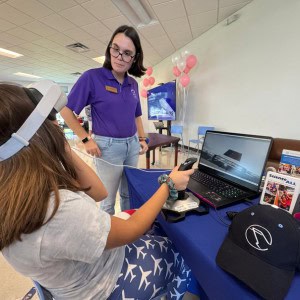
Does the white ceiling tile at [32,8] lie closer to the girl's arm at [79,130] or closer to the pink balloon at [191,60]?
the girl's arm at [79,130]

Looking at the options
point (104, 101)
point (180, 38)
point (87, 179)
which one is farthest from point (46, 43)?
point (87, 179)

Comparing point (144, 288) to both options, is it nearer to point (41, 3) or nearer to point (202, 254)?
point (202, 254)

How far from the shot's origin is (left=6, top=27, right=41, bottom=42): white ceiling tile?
3266mm

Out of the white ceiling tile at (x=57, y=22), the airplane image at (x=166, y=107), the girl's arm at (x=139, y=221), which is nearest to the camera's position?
the girl's arm at (x=139, y=221)

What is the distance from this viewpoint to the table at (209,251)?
1.33 feet

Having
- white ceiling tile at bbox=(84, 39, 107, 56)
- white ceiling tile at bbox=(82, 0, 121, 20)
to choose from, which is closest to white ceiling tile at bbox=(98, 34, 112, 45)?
white ceiling tile at bbox=(84, 39, 107, 56)

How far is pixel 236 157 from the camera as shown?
2.74ft

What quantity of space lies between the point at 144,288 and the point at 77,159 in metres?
0.50

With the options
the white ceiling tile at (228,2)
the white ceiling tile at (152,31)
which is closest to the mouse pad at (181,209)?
the white ceiling tile at (228,2)

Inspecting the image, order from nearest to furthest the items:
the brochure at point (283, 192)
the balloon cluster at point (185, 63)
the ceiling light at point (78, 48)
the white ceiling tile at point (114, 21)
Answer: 1. the brochure at point (283, 192)
2. the white ceiling tile at point (114, 21)
3. the balloon cluster at point (185, 63)
4. the ceiling light at point (78, 48)

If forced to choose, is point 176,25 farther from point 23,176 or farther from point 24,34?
point 23,176

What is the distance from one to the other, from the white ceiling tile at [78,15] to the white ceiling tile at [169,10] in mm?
989

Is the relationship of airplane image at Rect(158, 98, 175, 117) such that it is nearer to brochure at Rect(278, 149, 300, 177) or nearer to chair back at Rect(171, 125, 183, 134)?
chair back at Rect(171, 125, 183, 134)

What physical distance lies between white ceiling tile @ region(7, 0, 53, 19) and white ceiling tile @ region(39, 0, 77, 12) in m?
0.09
